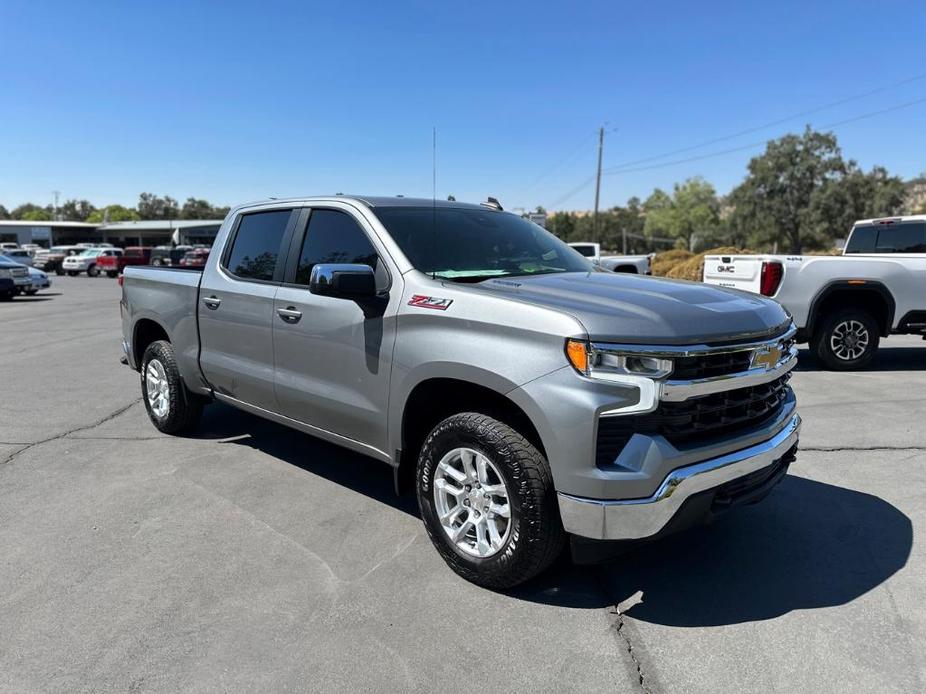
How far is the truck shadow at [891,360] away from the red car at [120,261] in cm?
3759

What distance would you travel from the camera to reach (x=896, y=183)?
Answer: 67.9 m

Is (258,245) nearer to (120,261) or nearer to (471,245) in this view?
(471,245)

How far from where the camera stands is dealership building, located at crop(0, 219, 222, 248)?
83.5 m

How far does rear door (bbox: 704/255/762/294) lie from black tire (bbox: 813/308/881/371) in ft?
3.37

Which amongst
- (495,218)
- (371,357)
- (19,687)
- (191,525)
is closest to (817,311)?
(495,218)

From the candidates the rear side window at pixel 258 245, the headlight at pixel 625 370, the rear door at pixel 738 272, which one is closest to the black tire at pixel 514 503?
the headlight at pixel 625 370

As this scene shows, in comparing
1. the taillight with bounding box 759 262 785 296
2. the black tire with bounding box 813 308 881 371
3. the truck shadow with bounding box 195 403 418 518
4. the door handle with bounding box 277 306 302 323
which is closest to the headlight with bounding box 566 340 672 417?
the truck shadow with bounding box 195 403 418 518

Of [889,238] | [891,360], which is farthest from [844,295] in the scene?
[889,238]

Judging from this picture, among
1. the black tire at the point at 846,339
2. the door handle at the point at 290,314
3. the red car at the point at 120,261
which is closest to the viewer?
the door handle at the point at 290,314

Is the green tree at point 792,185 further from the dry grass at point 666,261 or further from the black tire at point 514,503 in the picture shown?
the black tire at point 514,503

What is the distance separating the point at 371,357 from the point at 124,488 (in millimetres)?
2242

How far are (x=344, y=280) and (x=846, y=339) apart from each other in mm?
7755

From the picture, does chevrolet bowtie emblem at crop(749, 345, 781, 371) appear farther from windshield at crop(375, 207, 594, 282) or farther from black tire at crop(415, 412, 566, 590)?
windshield at crop(375, 207, 594, 282)

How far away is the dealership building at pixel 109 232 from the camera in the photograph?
274 ft
